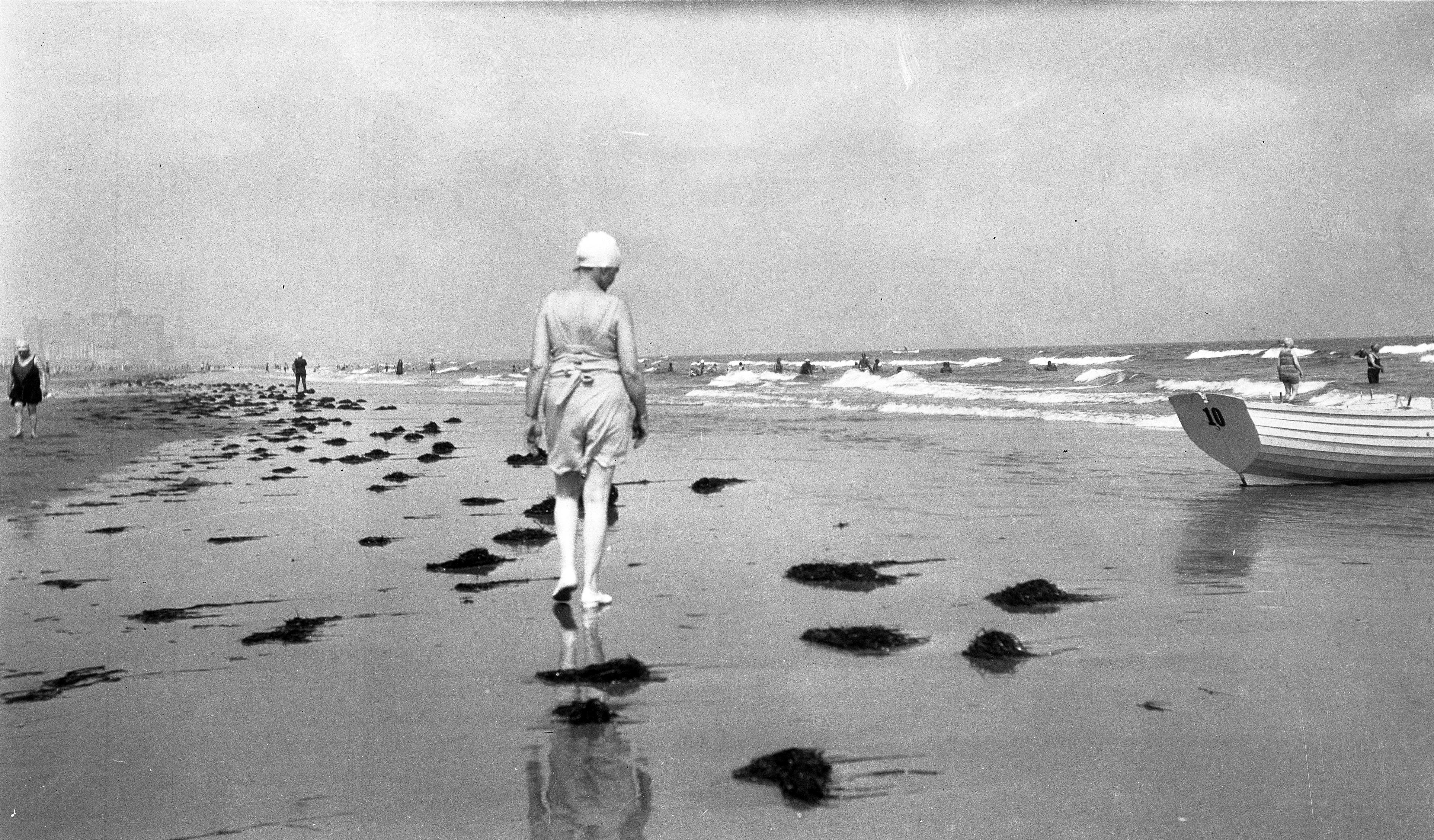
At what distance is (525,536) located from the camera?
7840mm

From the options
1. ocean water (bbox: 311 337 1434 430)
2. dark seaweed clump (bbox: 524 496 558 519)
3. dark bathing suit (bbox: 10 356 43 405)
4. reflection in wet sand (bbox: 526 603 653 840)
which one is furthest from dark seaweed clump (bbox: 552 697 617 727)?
dark bathing suit (bbox: 10 356 43 405)

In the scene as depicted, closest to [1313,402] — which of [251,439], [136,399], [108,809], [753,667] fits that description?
[251,439]

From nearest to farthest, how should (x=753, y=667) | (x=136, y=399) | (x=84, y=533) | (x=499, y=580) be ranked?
1. (x=753, y=667)
2. (x=499, y=580)
3. (x=84, y=533)
4. (x=136, y=399)

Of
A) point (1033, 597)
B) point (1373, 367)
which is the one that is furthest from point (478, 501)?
point (1373, 367)

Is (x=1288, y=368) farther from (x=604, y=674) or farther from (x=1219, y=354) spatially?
(x=1219, y=354)

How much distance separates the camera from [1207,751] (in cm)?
333

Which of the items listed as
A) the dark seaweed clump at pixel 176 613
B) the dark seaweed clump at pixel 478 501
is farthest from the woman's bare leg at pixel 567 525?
the dark seaweed clump at pixel 478 501

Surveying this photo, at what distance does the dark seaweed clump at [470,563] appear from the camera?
21.7 feet

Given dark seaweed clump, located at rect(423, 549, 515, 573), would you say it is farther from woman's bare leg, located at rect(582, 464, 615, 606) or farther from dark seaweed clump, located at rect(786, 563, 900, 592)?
dark seaweed clump, located at rect(786, 563, 900, 592)

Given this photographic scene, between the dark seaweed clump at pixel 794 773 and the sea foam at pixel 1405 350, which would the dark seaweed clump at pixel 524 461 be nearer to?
the dark seaweed clump at pixel 794 773

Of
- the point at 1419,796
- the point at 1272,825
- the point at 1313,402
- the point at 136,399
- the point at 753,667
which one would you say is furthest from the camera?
the point at 136,399

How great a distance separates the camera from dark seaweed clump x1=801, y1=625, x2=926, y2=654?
466 centimetres

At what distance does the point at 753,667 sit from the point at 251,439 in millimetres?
16350

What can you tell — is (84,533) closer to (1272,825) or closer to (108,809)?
(108,809)
